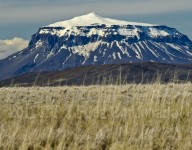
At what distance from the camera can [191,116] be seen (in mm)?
9891

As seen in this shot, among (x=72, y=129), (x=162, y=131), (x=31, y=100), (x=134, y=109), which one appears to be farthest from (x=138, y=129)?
(x=31, y=100)

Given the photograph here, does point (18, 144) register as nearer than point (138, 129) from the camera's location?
Yes

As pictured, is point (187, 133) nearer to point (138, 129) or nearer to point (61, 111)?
point (138, 129)

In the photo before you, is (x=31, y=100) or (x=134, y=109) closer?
(x=134, y=109)

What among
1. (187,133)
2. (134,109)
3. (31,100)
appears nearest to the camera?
(187,133)

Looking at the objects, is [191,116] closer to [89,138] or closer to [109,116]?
[109,116]

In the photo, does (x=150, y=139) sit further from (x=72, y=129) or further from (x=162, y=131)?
(x=72, y=129)

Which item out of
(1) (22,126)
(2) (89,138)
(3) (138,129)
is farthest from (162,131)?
(1) (22,126)

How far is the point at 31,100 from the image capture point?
43.3ft

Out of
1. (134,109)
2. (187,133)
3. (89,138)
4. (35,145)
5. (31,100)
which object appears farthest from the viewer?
(31,100)

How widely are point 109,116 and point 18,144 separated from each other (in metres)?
3.01

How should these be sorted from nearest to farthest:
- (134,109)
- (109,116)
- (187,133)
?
(187,133)
(109,116)
(134,109)

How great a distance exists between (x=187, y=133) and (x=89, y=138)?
173 cm

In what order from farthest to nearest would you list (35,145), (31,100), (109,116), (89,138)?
(31,100) < (109,116) < (89,138) < (35,145)
